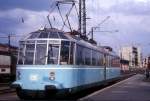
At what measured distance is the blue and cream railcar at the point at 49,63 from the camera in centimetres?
1900

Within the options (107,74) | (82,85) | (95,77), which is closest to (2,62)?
(107,74)

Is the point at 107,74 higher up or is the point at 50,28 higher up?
the point at 50,28

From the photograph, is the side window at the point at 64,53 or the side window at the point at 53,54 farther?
the side window at the point at 64,53

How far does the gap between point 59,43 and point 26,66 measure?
1.81 m

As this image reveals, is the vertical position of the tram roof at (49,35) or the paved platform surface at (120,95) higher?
the tram roof at (49,35)

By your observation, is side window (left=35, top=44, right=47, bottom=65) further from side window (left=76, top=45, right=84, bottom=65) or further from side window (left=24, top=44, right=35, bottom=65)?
side window (left=76, top=45, right=84, bottom=65)

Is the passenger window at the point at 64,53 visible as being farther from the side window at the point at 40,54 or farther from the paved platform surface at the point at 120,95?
the paved platform surface at the point at 120,95

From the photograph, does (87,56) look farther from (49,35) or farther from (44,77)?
(44,77)

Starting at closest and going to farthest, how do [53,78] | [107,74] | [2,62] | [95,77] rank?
[53,78] < [95,77] < [107,74] < [2,62]

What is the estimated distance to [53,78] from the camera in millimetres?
19094

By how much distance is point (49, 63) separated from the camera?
761 inches

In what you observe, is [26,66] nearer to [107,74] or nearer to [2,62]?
[107,74]

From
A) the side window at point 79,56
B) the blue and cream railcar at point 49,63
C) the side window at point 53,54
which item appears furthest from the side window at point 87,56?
the side window at point 53,54

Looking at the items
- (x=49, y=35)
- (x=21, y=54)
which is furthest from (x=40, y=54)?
(x=49, y=35)
